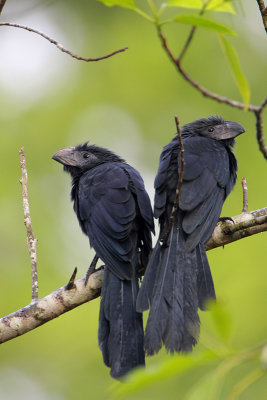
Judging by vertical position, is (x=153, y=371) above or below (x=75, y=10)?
below

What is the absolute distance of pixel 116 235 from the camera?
4148mm

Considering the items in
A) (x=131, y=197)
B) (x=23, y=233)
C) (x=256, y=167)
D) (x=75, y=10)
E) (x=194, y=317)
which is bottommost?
(x=23, y=233)

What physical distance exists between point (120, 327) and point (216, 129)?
2.17 metres

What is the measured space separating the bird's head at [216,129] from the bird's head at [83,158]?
2.30 feet

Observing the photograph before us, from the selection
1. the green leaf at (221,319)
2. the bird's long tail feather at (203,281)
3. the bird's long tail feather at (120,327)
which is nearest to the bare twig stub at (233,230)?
the bird's long tail feather at (203,281)

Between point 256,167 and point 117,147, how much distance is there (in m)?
3.22

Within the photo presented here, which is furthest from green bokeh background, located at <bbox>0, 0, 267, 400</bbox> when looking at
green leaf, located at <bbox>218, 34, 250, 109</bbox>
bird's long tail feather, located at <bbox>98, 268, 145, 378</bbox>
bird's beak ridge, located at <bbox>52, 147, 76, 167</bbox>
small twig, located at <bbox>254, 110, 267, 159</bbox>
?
green leaf, located at <bbox>218, 34, 250, 109</bbox>

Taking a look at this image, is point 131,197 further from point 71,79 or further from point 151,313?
point 71,79

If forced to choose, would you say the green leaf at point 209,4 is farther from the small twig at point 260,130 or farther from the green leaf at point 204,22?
the small twig at point 260,130

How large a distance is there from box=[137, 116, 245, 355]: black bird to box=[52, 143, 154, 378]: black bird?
0.21 meters

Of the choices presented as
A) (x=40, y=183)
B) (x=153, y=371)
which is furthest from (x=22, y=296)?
(x=153, y=371)

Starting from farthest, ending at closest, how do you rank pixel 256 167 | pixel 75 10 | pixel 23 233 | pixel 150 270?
pixel 75 10 < pixel 23 233 < pixel 256 167 < pixel 150 270

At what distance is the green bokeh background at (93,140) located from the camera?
7242 mm

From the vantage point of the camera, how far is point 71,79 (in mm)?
9742
